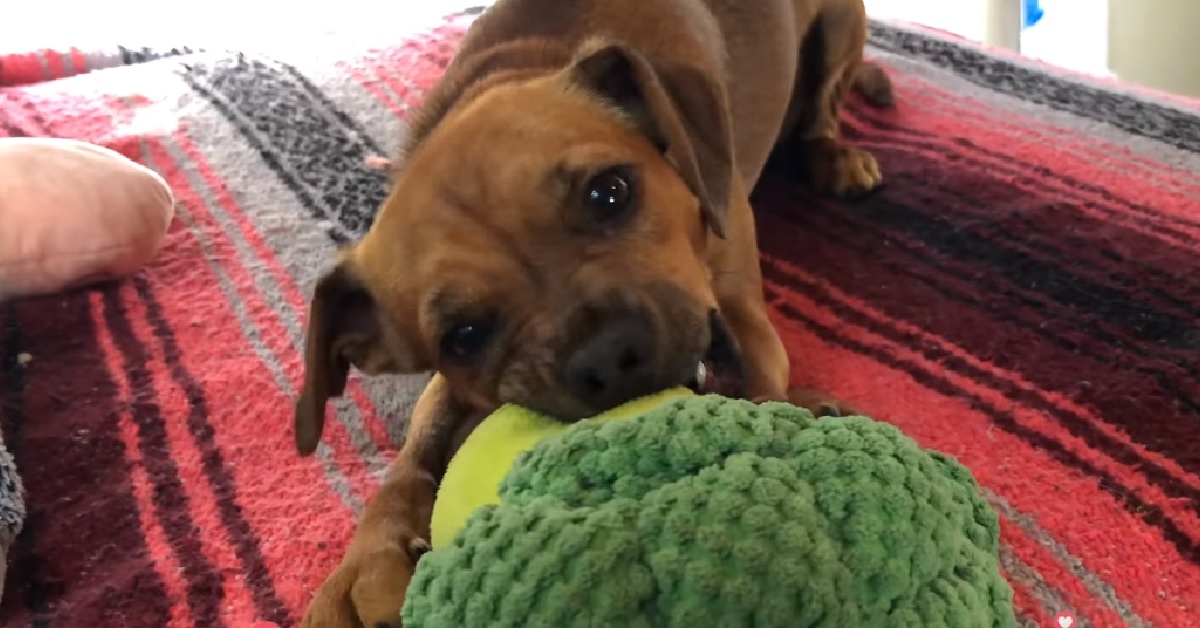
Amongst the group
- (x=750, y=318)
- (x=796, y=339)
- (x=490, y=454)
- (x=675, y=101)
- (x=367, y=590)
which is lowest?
(x=796, y=339)

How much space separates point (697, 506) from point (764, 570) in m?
0.06

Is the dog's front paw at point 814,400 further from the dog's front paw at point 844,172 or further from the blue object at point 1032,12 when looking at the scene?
the blue object at point 1032,12

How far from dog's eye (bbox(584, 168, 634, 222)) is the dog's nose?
182 millimetres

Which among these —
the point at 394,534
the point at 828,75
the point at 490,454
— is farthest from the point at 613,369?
the point at 828,75

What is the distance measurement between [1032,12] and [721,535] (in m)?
4.07

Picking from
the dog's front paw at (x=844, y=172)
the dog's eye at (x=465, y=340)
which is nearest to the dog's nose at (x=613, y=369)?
the dog's eye at (x=465, y=340)

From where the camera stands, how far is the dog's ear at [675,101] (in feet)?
4.57

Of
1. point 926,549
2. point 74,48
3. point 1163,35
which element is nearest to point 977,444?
point 926,549

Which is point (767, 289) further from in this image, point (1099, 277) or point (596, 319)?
point (596, 319)

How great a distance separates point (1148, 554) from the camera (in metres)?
1.18

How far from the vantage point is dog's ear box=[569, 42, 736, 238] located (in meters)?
1.39

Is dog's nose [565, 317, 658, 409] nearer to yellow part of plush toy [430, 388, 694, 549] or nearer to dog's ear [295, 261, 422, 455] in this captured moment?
yellow part of plush toy [430, 388, 694, 549]

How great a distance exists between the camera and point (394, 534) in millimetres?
1218

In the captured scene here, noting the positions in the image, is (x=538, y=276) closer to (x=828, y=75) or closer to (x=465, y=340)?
(x=465, y=340)
